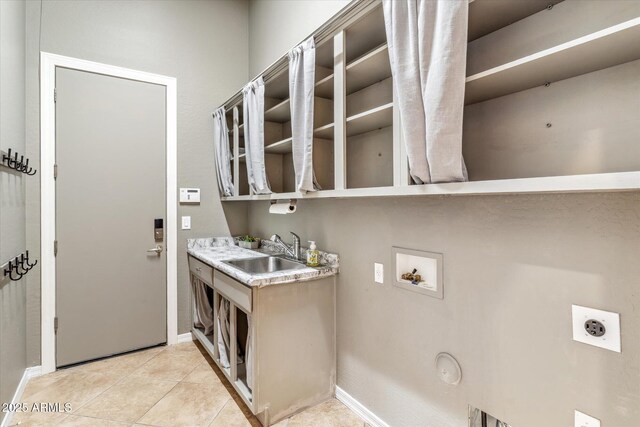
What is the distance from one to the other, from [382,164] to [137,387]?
2.35 metres

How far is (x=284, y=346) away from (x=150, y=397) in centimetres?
110

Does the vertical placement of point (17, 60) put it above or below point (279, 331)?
above

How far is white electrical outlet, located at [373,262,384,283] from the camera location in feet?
5.86

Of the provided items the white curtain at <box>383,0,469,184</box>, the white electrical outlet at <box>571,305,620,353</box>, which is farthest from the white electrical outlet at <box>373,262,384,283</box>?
the white electrical outlet at <box>571,305,620,353</box>

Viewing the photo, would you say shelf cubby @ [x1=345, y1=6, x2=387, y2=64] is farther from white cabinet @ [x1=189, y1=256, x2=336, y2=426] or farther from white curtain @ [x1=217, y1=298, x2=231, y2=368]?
white curtain @ [x1=217, y1=298, x2=231, y2=368]

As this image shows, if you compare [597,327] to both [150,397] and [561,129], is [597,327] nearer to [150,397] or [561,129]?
[561,129]

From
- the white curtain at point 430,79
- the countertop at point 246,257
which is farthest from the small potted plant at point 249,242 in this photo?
the white curtain at point 430,79

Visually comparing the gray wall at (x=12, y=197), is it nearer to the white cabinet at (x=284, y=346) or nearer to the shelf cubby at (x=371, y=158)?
the white cabinet at (x=284, y=346)

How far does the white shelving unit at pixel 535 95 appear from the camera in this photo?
2.99 feet

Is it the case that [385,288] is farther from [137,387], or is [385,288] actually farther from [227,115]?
[227,115]

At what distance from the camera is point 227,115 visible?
307cm

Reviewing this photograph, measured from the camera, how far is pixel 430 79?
1.09m

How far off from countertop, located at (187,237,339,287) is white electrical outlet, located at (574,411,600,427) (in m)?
1.32

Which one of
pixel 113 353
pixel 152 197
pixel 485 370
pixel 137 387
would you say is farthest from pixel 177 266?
pixel 485 370
